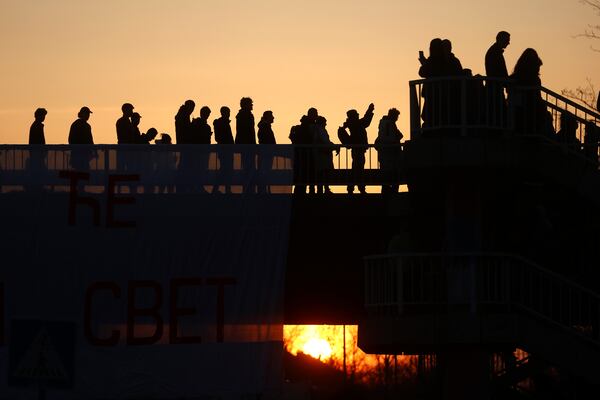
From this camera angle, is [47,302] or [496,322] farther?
[47,302]

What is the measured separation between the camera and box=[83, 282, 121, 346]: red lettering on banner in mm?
36250

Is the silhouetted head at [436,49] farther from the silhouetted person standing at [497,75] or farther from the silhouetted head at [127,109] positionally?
the silhouetted head at [127,109]

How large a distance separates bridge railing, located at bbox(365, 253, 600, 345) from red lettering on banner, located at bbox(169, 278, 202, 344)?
3.54 meters

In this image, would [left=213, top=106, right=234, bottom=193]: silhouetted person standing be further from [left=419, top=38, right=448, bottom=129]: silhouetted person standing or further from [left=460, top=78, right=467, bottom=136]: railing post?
[left=460, top=78, right=467, bottom=136]: railing post

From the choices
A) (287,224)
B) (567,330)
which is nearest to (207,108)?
(287,224)

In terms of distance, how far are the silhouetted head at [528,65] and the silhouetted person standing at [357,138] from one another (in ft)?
14.8

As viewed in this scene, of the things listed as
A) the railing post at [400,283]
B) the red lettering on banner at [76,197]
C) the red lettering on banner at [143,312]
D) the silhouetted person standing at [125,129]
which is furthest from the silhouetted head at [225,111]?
the railing post at [400,283]

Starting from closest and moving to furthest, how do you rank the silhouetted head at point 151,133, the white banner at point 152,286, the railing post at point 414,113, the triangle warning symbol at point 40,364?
the triangle warning symbol at point 40,364 < the railing post at point 414,113 < the white banner at point 152,286 < the silhouetted head at point 151,133

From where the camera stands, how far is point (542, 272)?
33.4 meters

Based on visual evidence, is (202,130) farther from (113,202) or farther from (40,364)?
(40,364)

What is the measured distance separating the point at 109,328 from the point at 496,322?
7.63 m

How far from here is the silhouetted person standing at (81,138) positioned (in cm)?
3634

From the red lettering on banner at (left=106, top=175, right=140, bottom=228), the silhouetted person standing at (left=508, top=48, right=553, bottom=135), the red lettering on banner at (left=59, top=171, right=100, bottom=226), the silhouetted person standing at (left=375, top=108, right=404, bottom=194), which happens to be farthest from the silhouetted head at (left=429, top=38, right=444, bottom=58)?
the red lettering on banner at (left=59, top=171, right=100, bottom=226)

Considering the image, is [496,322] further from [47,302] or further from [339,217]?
[47,302]
